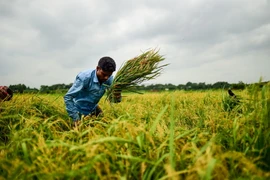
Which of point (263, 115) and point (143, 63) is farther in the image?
point (143, 63)

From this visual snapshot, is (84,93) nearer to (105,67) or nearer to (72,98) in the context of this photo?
(72,98)

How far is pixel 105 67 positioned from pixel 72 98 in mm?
657

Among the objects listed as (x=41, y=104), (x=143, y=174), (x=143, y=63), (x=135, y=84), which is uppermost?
(x=143, y=63)

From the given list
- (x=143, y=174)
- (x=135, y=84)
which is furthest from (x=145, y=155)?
(x=135, y=84)

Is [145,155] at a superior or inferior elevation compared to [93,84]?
inferior

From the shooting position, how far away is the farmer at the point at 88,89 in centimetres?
292

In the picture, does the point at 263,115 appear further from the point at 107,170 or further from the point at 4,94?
the point at 4,94

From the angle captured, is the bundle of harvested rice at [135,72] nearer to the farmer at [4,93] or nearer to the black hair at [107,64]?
the black hair at [107,64]

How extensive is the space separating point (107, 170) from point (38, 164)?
0.44m

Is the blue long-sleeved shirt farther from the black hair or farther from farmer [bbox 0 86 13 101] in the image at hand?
farmer [bbox 0 86 13 101]

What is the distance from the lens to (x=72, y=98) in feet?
9.94

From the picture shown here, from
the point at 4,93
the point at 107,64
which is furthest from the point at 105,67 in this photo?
the point at 4,93

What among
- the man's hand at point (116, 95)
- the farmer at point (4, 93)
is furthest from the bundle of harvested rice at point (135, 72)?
the farmer at point (4, 93)

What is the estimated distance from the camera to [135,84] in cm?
290
